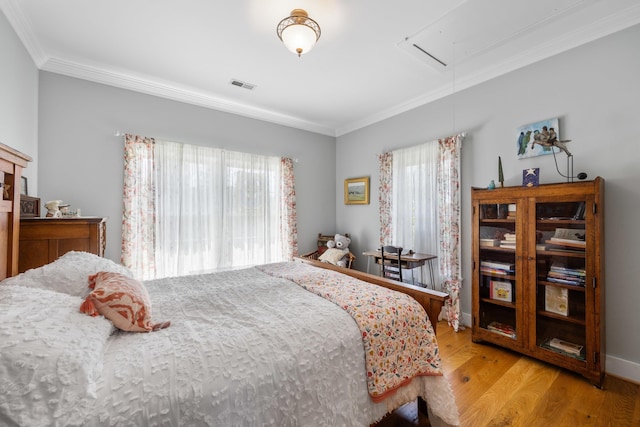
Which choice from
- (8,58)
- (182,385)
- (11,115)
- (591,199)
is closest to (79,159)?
(11,115)

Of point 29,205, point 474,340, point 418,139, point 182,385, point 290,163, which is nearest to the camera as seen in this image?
point 182,385

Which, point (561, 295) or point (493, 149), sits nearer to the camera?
point (561, 295)

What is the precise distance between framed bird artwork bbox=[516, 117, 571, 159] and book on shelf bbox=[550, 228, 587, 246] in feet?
2.19

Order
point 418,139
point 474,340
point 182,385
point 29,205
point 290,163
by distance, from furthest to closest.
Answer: point 290,163 < point 418,139 < point 474,340 < point 29,205 < point 182,385

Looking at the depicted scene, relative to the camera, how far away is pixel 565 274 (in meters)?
2.21

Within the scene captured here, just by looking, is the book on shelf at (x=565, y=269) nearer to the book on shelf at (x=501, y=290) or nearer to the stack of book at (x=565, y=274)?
the stack of book at (x=565, y=274)

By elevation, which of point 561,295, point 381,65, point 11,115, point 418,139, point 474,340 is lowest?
point 474,340

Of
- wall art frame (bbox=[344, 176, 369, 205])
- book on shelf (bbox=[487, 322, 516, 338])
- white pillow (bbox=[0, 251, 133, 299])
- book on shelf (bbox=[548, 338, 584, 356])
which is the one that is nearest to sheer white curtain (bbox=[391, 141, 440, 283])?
wall art frame (bbox=[344, 176, 369, 205])

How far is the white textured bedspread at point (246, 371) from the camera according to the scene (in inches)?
34.3

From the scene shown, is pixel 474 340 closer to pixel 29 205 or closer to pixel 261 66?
pixel 261 66

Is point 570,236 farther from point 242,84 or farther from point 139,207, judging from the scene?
point 139,207

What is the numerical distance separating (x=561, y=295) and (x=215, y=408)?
2.71 m

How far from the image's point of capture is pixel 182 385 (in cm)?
91

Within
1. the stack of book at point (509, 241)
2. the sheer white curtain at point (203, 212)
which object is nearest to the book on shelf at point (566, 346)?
the stack of book at point (509, 241)
